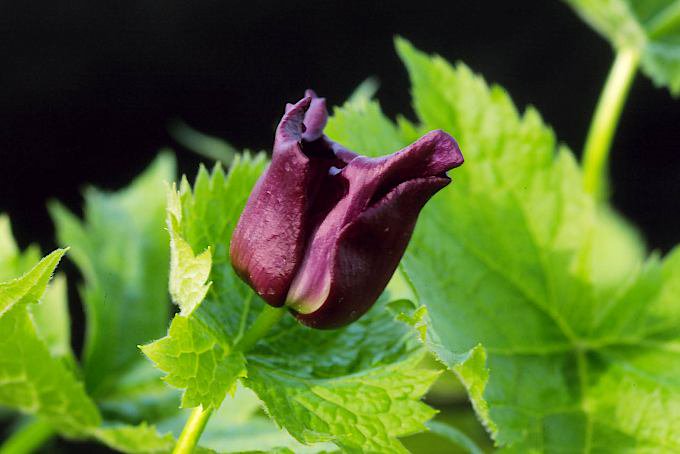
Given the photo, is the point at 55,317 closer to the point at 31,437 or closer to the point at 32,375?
the point at 31,437

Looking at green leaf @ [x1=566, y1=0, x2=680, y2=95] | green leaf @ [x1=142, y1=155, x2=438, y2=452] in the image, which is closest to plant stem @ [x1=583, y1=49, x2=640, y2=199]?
green leaf @ [x1=566, y1=0, x2=680, y2=95]

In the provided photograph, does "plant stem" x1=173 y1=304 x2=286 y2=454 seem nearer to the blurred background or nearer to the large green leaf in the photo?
the large green leaf

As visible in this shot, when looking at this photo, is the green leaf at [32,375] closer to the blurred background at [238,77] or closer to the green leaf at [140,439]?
the green leaf at [140,439]

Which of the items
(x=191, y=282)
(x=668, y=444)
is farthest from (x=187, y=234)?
(x=668, y=444)

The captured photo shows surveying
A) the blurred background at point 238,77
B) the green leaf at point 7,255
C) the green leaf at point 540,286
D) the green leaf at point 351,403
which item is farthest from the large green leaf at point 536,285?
the blurred background at point 238,77

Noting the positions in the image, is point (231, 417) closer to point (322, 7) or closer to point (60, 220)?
point (60, 220)

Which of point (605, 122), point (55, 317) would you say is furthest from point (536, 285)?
point (55, 317)
